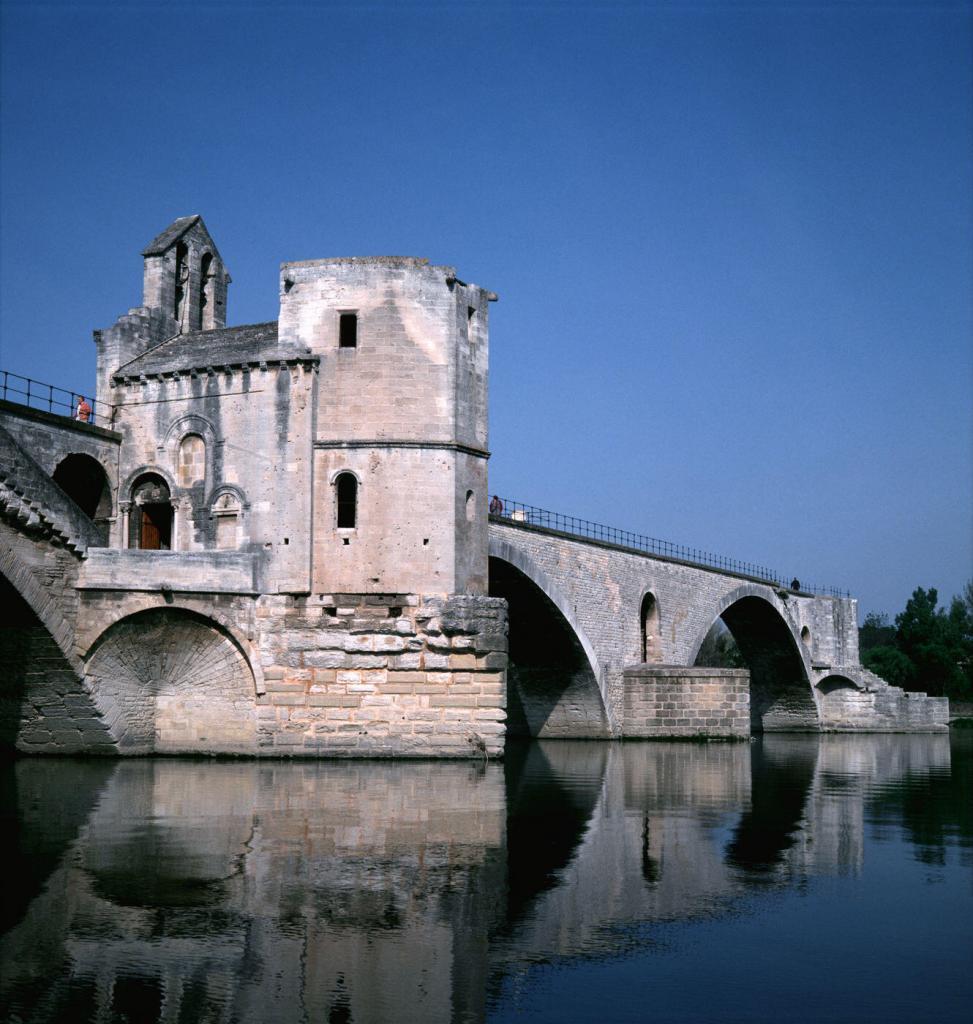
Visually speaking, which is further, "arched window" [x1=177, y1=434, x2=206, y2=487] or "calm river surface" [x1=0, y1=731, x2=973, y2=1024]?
"arched window" [x1=177, y1=434, x2=206, y2=487]

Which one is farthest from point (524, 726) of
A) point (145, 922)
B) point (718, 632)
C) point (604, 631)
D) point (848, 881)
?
point (718, 632)

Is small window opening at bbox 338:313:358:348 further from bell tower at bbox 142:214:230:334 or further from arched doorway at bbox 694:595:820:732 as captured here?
arched doorway at bbox 694:595:820:732

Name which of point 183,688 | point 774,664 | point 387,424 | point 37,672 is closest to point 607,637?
point 387,424

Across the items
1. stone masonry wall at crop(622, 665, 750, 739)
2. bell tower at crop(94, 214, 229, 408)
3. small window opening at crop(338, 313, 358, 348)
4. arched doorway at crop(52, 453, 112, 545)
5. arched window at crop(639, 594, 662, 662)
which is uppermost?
bell tower at crop(94, 214, 229, 408)

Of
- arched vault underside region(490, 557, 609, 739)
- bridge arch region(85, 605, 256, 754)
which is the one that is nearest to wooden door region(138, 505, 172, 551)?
bridge arch region(85, 605, 256, 754)

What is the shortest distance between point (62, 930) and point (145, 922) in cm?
54

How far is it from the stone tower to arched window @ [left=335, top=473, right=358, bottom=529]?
0.06 feet

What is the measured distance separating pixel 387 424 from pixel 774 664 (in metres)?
34.1

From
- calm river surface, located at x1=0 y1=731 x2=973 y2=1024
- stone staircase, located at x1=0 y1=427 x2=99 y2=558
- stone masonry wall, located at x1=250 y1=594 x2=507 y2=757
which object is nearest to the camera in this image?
calm river surface, located at x1=0 y1=731 x2=973 y2=1024

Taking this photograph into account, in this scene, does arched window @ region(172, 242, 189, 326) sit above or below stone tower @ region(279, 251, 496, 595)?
above

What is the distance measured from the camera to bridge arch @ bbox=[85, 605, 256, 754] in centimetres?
2311

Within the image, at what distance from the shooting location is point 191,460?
84.6 ft

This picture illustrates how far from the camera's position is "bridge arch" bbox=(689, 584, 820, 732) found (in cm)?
5212

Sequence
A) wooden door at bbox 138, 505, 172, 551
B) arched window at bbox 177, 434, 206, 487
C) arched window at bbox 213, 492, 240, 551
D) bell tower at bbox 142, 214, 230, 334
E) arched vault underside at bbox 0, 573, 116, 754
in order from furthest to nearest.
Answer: bell tower at bbox 142, 214, 230, 334 < wooden door at bbox 138, 505, 172, 551 < arched window at bbox 177, 434, 206, 487 < arched window at bbox 213, 492, 240, 551 < arched vault underside at bbox 0, 573, 116, 754
